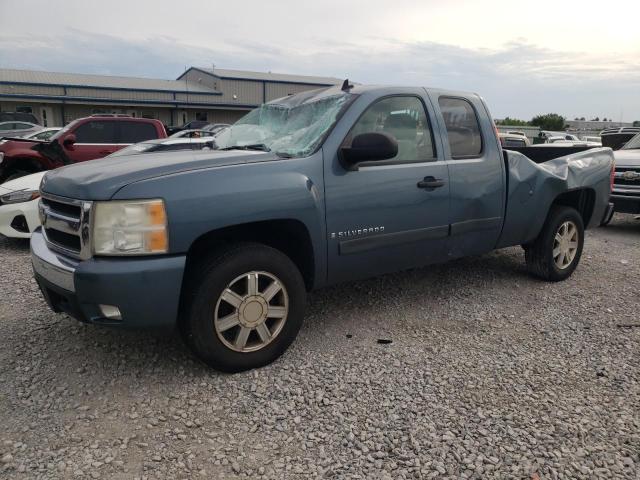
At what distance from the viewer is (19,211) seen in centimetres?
606

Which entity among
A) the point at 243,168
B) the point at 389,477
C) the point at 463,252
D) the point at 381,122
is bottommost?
the point at 389,477

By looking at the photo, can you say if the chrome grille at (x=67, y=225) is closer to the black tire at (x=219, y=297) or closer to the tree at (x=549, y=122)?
the black tire at (x=219, y=297)

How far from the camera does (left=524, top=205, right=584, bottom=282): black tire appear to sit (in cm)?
502

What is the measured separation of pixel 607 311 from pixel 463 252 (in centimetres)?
138

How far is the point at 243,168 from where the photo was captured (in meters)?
3.12

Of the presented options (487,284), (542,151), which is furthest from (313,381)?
(542,151)

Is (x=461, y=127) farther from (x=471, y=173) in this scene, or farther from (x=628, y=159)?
(x=628, y=159)

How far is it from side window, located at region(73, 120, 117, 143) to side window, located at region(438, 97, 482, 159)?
776 centimetres

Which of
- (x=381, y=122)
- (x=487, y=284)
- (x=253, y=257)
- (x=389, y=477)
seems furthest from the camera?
(x=487, y=284)

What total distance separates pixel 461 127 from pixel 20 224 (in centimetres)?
507

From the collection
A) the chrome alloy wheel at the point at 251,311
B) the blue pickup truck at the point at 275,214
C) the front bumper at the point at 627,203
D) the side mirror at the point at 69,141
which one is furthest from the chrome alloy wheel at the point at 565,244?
the side mirror at the point at 69,141

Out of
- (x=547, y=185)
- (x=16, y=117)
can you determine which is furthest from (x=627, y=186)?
(x=16, y=117)

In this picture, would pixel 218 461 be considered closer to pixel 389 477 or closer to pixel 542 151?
pixel 389 477

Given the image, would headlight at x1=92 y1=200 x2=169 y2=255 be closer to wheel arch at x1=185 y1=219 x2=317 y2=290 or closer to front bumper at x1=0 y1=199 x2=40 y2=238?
wheel arch at x1=185 y1=219 x2=317 y2=290
